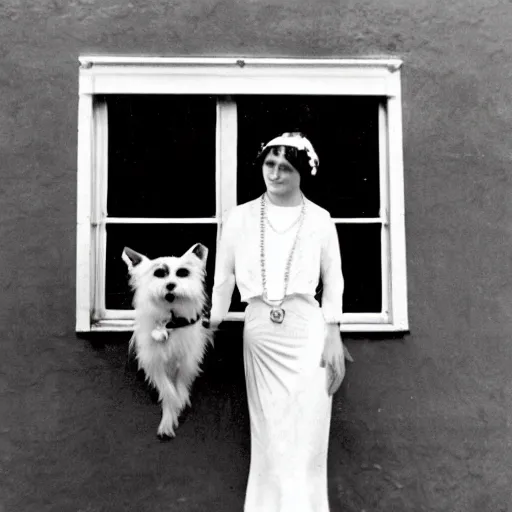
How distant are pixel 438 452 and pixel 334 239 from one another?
1318 millimetres

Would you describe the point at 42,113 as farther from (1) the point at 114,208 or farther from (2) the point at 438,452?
(2) the point at 438,452

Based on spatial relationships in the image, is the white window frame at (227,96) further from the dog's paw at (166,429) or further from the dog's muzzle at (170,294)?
the dog's paw at (166,429)

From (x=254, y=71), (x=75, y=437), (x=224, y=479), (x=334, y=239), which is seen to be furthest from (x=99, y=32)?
(x=224, y=479)

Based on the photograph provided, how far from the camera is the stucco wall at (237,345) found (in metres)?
4.10

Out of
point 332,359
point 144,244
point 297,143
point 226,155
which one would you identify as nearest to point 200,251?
point 144,244

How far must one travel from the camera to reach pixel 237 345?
4191mm

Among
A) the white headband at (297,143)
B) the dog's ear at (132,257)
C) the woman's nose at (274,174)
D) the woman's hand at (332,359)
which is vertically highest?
the white headband at (297,143)

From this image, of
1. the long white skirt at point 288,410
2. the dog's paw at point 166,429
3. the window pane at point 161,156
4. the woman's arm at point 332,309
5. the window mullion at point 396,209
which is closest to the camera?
the long white skirt at point 288,410

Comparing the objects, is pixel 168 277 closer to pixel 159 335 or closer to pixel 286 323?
pixel 159 335

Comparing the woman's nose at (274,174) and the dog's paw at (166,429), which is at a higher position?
the woman's nose at (274,174)

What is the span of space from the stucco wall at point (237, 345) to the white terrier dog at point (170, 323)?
5.2 inches

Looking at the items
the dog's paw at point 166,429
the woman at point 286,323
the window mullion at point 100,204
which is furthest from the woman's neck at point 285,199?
the dog's paw at point 166,429

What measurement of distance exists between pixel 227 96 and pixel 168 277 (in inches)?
45.6

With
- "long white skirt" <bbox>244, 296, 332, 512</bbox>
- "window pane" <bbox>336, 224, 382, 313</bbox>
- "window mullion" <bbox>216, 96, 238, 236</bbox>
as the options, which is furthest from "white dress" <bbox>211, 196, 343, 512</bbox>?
"window pane" <bbox>336, 224, 382, 313</bbox>
